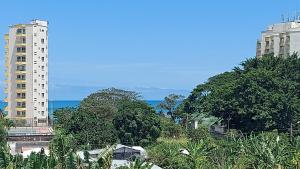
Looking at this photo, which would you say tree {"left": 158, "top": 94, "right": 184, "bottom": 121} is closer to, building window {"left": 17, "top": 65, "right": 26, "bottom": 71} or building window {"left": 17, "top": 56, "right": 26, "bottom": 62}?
building window {"left": 17, "top": 65, "right": 26, "bottom": 71}

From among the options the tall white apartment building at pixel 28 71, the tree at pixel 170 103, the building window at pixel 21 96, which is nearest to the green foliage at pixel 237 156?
the tree at pixel 170 103

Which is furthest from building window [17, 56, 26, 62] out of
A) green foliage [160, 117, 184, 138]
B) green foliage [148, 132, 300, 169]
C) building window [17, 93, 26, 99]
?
green foliage [148, 132, 300, 169]

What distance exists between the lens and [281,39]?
75.6m

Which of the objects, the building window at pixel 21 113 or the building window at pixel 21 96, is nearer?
the building window at pixel 21 113

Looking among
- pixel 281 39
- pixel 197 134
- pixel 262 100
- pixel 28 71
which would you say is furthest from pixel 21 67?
pixel 262 100

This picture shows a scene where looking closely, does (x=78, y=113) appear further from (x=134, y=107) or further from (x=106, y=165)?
(x=106, y=165)

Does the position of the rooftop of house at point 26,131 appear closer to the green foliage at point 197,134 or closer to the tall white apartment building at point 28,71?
the tall white apartment building at point 28,71

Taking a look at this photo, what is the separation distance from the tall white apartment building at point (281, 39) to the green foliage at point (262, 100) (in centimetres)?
1618

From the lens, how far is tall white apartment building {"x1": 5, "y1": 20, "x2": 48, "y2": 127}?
261 ft

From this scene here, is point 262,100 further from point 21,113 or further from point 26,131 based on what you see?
point 21,113

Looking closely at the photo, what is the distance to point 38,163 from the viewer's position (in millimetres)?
26109

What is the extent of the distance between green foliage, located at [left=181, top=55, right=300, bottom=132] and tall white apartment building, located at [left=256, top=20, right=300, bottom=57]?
16184 mm

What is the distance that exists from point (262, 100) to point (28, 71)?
36.3 meters

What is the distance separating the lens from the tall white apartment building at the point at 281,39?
240ft
